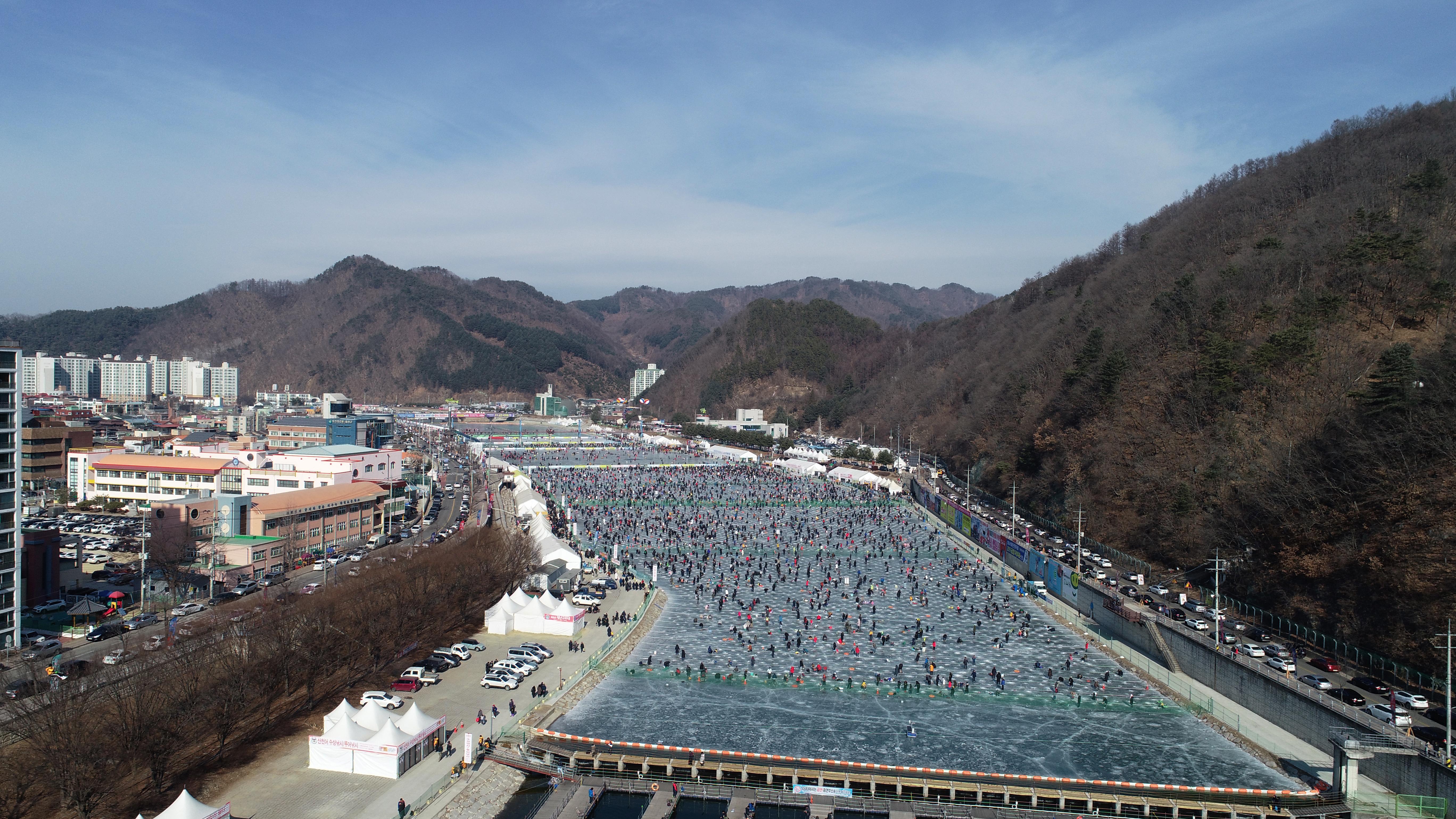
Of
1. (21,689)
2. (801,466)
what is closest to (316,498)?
(21,689)

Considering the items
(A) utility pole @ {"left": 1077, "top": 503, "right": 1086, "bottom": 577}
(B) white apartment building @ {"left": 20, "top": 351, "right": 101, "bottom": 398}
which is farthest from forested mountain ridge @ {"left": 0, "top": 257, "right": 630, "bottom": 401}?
(A) utility pole @ {"left": 1077, "top": 503, "right": 1086, "bottom": 577}

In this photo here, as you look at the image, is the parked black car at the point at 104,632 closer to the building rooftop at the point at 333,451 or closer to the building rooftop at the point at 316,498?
the building rooftop at the point at 316,498

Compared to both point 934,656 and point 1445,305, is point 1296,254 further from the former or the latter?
point 934,656

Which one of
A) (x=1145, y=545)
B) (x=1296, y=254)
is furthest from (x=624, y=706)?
(x=1296, y=254)

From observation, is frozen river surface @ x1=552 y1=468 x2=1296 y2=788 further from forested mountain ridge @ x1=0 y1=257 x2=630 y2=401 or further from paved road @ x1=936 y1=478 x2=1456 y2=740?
forested mountain ridge @ x1=0 y1=257 x2=630 y2=401

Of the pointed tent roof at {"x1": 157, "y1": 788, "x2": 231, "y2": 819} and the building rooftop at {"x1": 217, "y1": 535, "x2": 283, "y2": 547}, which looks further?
the building rooftop at {"x1": 217, "y1": 535, "x2": 283, "y2": 547}

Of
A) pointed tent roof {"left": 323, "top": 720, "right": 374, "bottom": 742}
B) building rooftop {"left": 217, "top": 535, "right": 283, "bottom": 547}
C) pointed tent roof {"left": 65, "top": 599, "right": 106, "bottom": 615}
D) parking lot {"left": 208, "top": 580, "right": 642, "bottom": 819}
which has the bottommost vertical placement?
parking lot {"left": 208, "top": 580, "right": 642, "bottom": 819}

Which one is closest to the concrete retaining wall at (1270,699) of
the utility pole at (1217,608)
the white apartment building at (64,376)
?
the utility pole at (1217,608)
